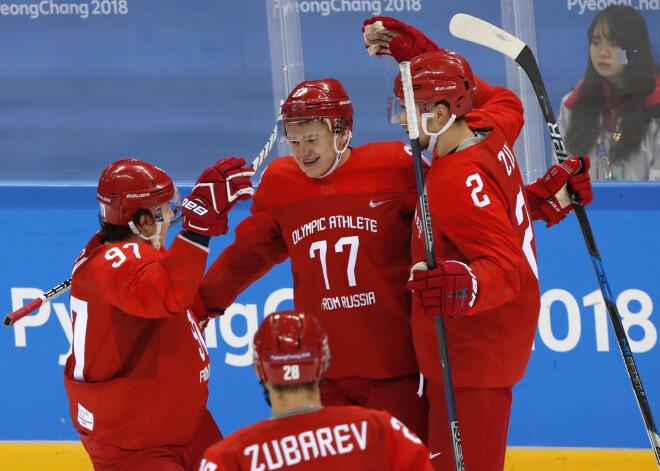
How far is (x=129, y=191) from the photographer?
2.81 meters

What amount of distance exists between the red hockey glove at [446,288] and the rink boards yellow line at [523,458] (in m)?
1.69

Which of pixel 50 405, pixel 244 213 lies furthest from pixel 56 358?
pixel 244 213

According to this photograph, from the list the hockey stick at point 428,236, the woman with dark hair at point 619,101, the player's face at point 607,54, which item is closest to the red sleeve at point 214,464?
the hockey stick at point 428,236

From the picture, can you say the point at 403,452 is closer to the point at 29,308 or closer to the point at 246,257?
the point at 246,257

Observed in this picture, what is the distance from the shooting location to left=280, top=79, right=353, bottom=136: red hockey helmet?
2.88 meters


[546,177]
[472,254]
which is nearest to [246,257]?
[472,254]

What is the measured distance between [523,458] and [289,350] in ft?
7.39

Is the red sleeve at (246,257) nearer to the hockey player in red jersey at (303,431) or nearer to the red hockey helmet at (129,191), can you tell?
the red hockey helmet at (129,191)

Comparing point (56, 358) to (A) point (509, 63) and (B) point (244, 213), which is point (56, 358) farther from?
(A) point (509, 63)

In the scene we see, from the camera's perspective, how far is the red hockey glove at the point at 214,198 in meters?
2.65

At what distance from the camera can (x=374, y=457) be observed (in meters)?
2.03

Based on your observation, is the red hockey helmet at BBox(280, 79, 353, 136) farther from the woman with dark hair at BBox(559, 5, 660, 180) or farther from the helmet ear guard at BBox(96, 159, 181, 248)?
the woman with dark hair at BBox(559, 5, 660, 180)

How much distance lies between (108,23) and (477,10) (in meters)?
1.60

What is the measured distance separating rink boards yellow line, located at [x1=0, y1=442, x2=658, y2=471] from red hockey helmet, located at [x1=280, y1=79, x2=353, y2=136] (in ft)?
5.77
